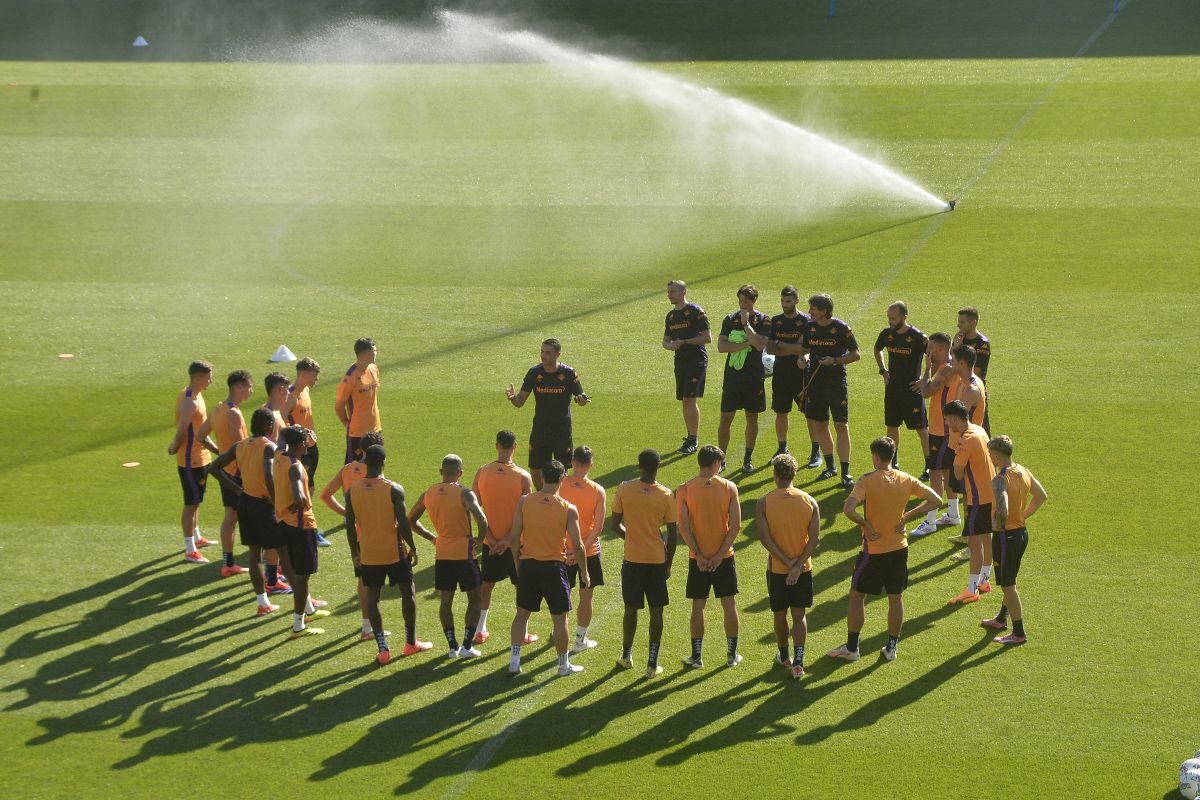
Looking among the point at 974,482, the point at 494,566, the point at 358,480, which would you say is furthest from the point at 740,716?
the point at 358,480

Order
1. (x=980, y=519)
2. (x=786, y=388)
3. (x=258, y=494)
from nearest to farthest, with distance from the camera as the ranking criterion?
(x=980, y=519)
(x=258, y=494)
(x=786, y=388)

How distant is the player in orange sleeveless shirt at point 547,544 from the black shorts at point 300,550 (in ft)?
6.66

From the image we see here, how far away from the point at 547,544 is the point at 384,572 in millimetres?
1470

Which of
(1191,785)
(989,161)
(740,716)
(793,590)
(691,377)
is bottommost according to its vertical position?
(1191,785)

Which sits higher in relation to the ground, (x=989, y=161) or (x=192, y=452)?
(x=989, y=161)

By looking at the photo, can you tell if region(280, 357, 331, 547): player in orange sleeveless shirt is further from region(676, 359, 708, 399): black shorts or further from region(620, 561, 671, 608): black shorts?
region(676, 359, 708, 399): black shorts

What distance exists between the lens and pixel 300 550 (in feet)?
41.0

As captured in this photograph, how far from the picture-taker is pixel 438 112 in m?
38.3

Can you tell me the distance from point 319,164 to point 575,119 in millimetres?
7285

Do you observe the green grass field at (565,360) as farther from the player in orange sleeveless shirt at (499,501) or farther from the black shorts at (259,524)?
the black shorts at (259,524)

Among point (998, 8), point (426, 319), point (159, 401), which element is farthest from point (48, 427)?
point (998, 8)

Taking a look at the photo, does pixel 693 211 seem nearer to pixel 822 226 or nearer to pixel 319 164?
pixel 822 226

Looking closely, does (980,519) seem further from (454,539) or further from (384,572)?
(384,572)

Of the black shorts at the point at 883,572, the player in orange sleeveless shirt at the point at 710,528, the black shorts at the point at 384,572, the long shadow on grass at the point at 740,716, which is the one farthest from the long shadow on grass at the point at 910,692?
the black shorts at the point at 384,572
